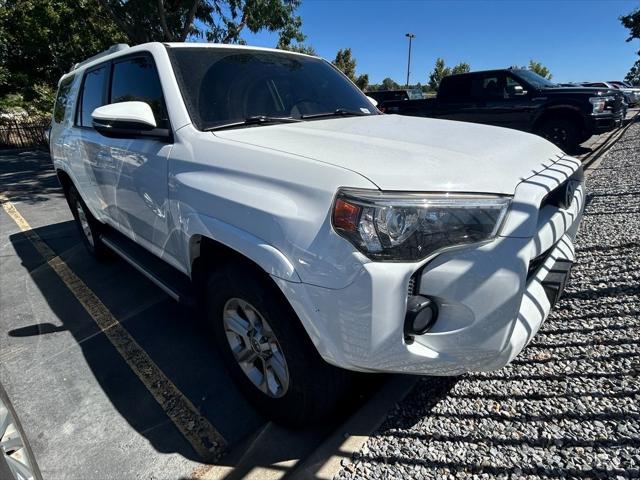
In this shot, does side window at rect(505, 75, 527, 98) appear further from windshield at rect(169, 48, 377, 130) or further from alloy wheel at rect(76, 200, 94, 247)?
alloy wheel at rect(76, 200, 94, 247)

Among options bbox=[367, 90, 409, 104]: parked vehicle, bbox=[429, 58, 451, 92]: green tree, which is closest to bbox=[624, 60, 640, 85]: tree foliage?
bbox=[429, 58, 451, 92]: green tree

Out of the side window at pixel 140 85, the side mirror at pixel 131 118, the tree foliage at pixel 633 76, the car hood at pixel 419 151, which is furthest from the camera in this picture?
the tree foliage at pixel 633 76

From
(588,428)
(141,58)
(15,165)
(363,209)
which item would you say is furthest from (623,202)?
(15,165)

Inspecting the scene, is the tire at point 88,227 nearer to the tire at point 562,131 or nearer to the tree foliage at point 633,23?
the tire at point 562,131

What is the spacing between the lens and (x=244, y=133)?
2.00 m

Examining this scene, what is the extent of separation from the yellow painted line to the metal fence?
16.8 metres

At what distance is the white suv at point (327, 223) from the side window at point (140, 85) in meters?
0.02

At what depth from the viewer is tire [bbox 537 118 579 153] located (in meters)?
7.97

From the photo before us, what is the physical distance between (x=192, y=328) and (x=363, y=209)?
2190mm

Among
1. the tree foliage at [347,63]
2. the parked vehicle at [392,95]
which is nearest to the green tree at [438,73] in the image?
the tree foliage at [347,63]

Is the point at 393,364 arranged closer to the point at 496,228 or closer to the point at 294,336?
→ the point at 294,336

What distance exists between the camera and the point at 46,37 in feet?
53.3

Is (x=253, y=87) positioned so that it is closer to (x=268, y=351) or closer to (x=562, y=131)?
(x=268, y=351)

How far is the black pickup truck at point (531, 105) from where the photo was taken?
779 centimetres
